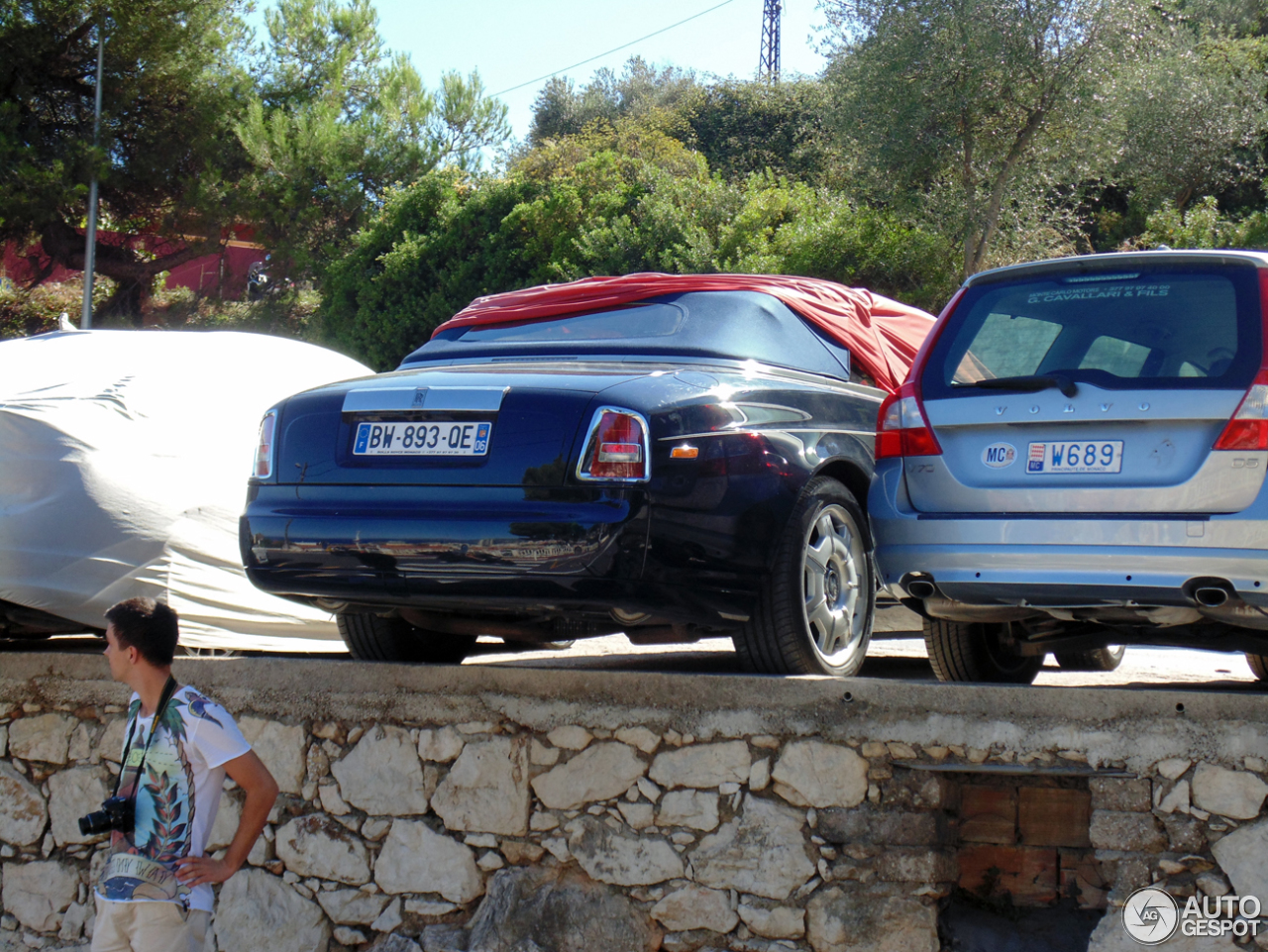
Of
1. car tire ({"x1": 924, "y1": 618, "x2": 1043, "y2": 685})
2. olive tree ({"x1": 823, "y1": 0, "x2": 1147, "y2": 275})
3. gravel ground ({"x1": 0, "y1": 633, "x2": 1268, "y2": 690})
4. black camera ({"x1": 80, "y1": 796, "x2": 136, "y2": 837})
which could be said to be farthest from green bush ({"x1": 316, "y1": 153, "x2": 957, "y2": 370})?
black camera ({"x1": 80, "y1": 796, "x2": 136, "y2": 837})

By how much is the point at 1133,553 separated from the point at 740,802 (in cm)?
146

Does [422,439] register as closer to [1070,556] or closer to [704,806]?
[704,806]

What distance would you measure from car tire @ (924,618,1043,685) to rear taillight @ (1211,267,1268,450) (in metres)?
1.17

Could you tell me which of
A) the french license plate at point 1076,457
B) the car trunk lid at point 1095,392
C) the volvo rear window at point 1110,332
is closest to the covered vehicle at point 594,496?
the car trunk lid at point 1095,392

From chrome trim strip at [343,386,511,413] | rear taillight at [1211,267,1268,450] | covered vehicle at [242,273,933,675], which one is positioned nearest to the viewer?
rear taillight at [1211,267,1268,450]

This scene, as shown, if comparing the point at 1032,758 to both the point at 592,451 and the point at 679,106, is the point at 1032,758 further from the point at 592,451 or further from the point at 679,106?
the point at 679,106

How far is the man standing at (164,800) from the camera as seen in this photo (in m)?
3.14

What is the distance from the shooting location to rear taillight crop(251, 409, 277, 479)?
4161mm

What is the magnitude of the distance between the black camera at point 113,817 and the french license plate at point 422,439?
1.31 metres

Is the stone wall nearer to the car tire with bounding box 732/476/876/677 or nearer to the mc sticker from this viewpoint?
the car tire with bounding box 732/476/876/677

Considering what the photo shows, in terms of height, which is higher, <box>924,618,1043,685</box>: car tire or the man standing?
<box>924,618,1043,685</box>: car tire

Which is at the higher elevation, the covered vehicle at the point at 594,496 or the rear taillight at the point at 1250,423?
the rear taillight at the point at 1250,423

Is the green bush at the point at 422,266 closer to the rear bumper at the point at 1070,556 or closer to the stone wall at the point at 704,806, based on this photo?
the stone wall at the point at 704,806

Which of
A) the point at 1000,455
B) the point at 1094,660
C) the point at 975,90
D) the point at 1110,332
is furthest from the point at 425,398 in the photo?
the point at 975,90
